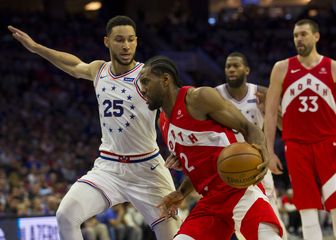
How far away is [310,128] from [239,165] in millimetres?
2473

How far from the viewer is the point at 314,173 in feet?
26.9

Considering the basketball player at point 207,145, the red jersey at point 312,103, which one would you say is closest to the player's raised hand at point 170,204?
the basketball player at point 207,145

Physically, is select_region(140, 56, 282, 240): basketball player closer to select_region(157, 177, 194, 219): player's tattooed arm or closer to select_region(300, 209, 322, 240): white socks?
select_region(157, 177, 194, 219): player's tattooed arm

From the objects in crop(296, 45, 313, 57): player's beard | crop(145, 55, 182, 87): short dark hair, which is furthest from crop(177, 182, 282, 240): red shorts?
crop(296, 45, 313, 57): player's beard

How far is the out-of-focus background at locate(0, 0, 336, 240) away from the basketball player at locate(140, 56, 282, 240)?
253 inches

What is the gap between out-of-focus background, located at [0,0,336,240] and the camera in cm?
1519

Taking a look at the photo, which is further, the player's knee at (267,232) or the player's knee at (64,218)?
the player's knee at (64,218)

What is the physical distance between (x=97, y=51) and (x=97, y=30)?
2.13 metres

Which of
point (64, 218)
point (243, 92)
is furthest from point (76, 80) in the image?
point (64, 218)

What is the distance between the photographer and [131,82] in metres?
7.53

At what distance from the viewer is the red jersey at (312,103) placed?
8.18 meters

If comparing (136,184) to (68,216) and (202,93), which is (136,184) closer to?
(68,216)

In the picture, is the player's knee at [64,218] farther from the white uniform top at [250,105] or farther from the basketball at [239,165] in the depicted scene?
the white uniform top at [250,105]

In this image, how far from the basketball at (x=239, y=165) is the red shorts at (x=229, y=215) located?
252mm
